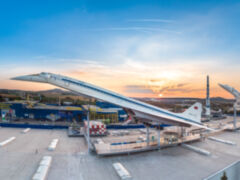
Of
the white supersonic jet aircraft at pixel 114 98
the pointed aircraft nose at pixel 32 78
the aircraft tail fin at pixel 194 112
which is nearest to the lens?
the pointed aircraft nose at pixel 32 78

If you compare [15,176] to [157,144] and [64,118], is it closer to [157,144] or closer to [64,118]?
[157,144]

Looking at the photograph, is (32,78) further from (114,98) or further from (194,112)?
(194,112)

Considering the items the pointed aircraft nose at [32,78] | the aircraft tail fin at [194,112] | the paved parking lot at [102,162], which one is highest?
the pointed aircraft nose at [32,78]

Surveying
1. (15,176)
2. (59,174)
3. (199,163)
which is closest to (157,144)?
(199,163)

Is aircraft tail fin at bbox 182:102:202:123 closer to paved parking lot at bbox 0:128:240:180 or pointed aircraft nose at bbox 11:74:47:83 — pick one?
paved parking lot at bbox 0:128:240:180

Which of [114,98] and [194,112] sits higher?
[114,98]

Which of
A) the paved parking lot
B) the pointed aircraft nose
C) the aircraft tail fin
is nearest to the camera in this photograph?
the paved parking lot

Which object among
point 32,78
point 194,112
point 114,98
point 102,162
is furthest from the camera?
point 194,112

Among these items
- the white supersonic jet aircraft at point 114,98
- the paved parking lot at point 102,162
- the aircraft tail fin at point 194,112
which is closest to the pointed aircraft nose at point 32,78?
the white supersonic jet aircraft at point 114,98

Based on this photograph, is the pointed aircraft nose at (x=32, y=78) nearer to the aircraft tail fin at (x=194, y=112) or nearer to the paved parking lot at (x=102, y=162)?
the paved parking lot at (x=102, y=162)

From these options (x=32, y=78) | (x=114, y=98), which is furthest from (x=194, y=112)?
(x=32, y=78)

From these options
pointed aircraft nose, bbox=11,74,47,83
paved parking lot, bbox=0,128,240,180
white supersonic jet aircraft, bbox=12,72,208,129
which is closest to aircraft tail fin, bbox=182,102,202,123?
white supersonic jet aircraft, bbox=12,72,208,129
